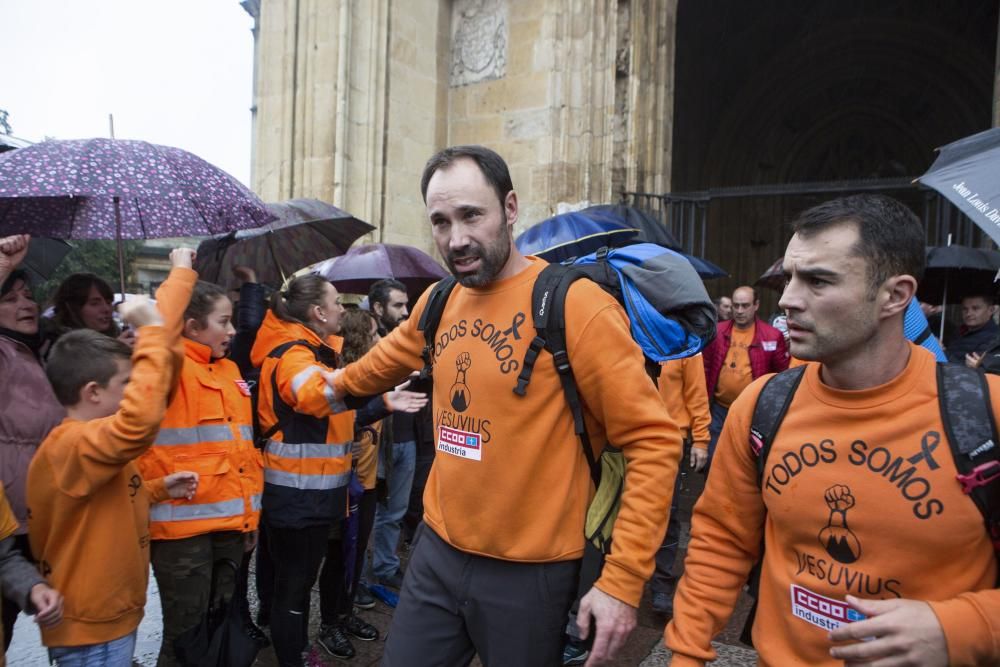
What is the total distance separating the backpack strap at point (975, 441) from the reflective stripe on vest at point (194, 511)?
2.50 metres

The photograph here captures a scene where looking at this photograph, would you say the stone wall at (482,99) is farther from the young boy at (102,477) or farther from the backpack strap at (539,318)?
the backpack strap at (539,318)

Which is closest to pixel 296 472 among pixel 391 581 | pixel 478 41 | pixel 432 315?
pixel 432 315

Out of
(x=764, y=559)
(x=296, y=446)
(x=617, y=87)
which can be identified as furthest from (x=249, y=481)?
(x=617, y=87)

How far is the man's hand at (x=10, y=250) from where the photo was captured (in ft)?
9.30

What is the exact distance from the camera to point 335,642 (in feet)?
12.1

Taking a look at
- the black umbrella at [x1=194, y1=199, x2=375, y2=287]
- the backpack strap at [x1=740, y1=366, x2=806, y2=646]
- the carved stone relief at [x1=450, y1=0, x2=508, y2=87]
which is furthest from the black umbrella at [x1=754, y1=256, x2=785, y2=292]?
the backpack strap at [x1=740, y1=366, x2=806, y2=646]

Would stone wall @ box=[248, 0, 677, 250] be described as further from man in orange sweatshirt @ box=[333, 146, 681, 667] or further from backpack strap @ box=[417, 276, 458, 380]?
man in orange sweatshirt @ box=[333, 146, 681, 667]

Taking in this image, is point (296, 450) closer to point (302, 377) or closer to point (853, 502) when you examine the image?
point (302, 377)

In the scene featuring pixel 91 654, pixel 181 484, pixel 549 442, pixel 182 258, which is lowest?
pixel 91 654

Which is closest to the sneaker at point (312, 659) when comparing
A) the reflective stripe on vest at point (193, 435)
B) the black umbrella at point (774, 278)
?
the reflective stripe on vest at point (193, 435)

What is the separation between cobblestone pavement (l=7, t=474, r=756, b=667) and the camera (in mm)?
3600

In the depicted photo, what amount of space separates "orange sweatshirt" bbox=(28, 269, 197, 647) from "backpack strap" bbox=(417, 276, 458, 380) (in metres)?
0.83

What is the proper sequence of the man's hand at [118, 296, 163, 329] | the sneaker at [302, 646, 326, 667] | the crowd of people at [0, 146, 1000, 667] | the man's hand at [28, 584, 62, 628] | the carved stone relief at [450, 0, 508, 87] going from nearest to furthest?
the crowd of people at [0, 146, 1000, 667] → the man's hand at [28, 584, 62, 628] → the man's hand at [118, 296, 163, 329] → the sneaker at [302, 646, 326, 667] → the carved stone relief at [450, 0, 508, 87]

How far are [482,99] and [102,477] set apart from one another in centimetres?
751
